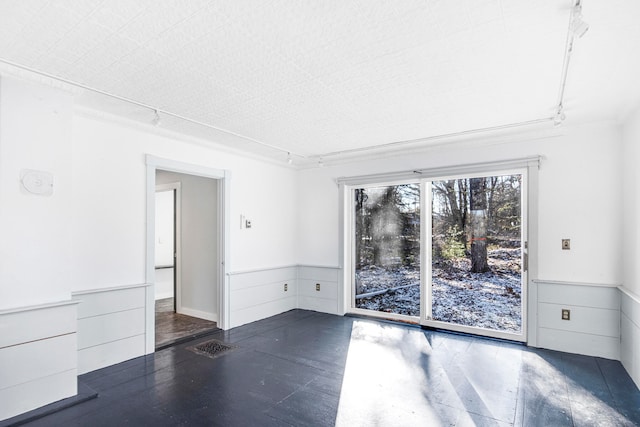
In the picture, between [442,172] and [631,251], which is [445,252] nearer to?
[442,172]

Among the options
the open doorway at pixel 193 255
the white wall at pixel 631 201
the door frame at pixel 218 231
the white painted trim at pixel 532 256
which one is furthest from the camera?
the open doorway at pixel 193 255

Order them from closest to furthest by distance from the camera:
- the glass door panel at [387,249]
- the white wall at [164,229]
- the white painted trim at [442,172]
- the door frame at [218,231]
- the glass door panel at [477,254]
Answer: the door frame at [218,231], the white painted trim at [442,172], the glass door panel at [477,254], the glass door panel at [387,249], the white wall at [164,229]

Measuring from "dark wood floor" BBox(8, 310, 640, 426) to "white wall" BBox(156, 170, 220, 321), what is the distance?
1.24 meters

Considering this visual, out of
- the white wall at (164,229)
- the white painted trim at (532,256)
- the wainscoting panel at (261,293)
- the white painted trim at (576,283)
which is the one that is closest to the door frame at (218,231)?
the wainscoting panel at (261,293)

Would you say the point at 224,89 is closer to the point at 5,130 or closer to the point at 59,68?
the point at 59,68

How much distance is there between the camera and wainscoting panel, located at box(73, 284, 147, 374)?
10.2ft

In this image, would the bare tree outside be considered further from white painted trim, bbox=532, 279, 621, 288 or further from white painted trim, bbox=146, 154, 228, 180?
white painted trim, bbox=146, 154, 228, 180

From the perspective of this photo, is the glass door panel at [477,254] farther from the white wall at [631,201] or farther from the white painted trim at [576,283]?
the white wall at [631,201]

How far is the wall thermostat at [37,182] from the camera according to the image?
2.53 meters

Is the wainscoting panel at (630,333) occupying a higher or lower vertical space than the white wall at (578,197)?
lower

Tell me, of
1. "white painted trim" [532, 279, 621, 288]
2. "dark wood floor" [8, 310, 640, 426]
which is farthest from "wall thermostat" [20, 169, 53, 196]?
"white painted trim" [532, 279, 621, 288]

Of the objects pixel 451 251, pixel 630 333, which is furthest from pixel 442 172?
pixel 630 333

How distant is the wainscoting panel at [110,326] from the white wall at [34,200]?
46 centimetres

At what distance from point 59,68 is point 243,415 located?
274 centimetres
